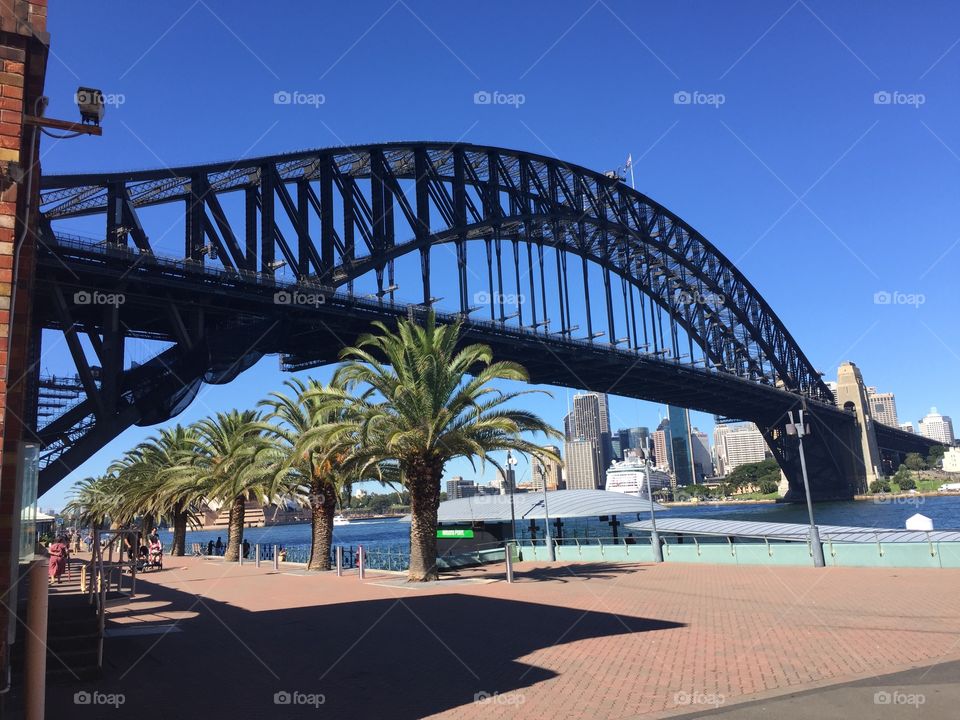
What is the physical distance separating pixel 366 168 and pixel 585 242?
126ft

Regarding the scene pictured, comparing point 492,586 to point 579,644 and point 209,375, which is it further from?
point 209,375

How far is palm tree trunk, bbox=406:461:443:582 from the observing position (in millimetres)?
24406

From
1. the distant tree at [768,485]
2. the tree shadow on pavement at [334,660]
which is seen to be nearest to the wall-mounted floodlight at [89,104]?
the tree shadow on pavement at [334,660]

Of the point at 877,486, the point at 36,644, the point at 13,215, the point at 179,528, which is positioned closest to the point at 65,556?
the point at 179,528

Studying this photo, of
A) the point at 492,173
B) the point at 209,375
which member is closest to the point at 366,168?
the point at 492,173

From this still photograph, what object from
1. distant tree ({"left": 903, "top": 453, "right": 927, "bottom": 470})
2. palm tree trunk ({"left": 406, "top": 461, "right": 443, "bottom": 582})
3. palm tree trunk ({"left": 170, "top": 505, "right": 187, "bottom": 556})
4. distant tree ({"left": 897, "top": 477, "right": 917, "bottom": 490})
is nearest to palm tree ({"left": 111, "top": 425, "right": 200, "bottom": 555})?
palm tree trunk ({"left": 170, "top": 505, "right": 187, "bottom": 556})

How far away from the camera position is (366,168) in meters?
61.0

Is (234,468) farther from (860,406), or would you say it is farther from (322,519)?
(860,406)

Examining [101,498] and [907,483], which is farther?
[907,483]

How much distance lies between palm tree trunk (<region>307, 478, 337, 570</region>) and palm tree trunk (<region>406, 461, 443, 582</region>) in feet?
23.2

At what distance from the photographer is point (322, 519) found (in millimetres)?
31688

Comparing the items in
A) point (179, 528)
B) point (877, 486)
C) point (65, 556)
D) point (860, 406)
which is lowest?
point (877, 486)

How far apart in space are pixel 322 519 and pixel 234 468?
28.1 feet

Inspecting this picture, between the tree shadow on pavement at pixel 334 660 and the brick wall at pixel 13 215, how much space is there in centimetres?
391
